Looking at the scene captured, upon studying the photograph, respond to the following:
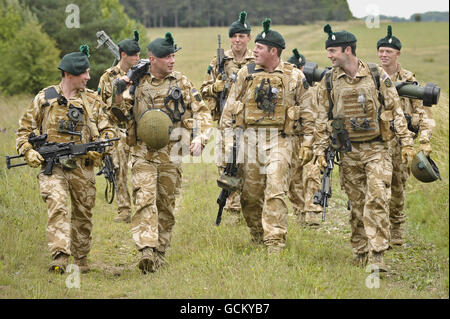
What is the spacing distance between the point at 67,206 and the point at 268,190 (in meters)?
2.31

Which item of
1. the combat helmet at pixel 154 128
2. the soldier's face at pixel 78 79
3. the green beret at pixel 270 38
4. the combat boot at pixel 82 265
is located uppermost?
the green beret at pixel 270 38

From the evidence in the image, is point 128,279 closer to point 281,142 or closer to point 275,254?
point 275,254

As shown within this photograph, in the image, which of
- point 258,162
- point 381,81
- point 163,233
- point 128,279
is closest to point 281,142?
point 258,162

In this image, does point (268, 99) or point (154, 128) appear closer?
point (154, 128)

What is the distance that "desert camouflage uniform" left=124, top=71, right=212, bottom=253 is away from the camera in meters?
6.44

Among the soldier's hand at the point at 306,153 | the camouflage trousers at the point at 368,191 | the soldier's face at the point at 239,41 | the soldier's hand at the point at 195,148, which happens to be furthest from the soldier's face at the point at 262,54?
the soldier's face at the point at 239,41

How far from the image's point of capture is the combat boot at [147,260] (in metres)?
6.29

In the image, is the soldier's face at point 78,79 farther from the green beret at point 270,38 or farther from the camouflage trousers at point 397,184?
the camouflage trousers at point 397,184

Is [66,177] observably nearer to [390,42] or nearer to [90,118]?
[90,118]

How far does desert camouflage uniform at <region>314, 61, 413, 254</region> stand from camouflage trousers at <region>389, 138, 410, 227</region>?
1.12 meters

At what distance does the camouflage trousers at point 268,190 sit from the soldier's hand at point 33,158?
7.58 ft

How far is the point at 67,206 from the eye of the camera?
661 cm

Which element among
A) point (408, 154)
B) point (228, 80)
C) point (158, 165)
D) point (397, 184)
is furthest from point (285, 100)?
point (228, 80)

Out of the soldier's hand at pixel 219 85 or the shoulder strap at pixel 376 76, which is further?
the soldier's hand at pixel 219 85
